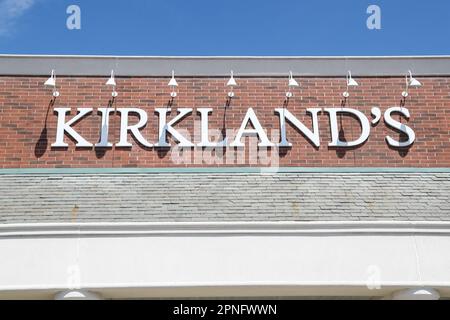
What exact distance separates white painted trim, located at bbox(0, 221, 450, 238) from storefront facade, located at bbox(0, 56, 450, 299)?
0.06 ft

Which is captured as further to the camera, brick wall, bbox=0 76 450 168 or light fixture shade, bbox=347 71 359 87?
light fixture shade, bbox=347 71 359 87

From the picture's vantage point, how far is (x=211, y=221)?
7.98m

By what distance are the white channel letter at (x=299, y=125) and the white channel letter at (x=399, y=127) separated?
1157 mm

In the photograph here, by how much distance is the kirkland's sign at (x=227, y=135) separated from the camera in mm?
10203

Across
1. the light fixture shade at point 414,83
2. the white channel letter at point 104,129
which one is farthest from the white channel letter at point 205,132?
the light fixture shade at point 414,83

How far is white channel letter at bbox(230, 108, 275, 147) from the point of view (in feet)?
33.6

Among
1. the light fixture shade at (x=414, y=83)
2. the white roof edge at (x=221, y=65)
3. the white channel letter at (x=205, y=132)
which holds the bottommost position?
the white channel letter at (x=205, y=132)

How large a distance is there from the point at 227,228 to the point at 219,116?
318 centimetres

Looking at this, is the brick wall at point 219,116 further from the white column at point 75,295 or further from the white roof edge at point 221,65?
the white column at point 75,295

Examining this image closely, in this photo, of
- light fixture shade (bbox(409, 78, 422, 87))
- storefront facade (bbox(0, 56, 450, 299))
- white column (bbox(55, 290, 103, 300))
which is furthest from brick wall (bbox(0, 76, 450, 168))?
white column (bbox(55, 290, 103, 300))

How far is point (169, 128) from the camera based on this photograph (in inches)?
407

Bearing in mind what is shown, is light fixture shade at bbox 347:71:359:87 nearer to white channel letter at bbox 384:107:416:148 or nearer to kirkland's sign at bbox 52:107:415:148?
kirkland's sign at bbox 52:107:415:148

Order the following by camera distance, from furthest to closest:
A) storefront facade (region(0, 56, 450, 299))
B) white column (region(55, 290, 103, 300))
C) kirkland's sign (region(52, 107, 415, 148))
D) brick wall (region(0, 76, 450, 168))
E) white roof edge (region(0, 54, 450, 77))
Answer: white roof edge (region(0, 54, 450, 77)) → kirkland's sign (region(52, 107, 415, 148)) → brick wall (region(0, 76, 450, 168)) → storefront facade (region(0, 56, 450, 299)) → white column (region(55, 290, 103, 300))
